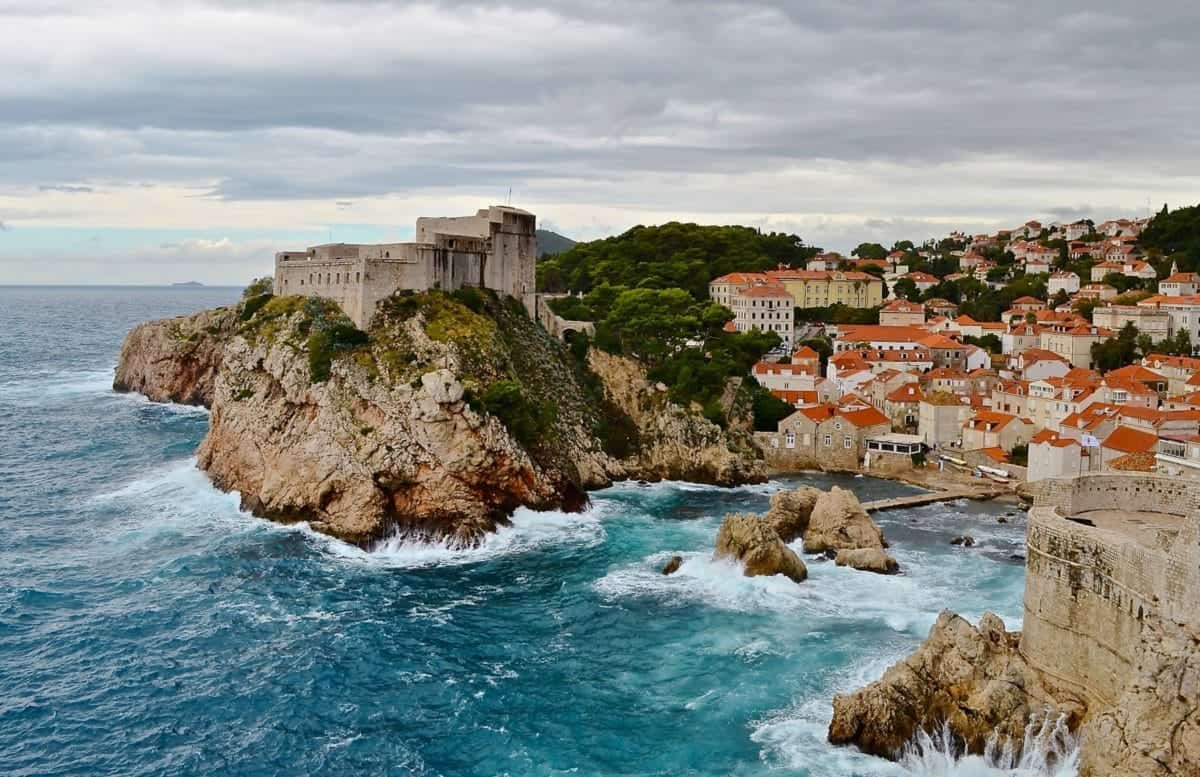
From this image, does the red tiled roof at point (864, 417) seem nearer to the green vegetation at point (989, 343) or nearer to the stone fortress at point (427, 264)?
the stone fortress at point (427, 264)

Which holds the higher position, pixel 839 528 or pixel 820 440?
pixel 820 440

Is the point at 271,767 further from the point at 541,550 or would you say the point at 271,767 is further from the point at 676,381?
the point at 676,381

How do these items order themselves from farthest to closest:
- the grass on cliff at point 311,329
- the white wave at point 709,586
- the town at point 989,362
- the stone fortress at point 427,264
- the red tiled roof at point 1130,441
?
the town at point 989,362
the stone fortress at point 427,264
the red tiled roof at point 1130,441
the grass on cliff at point 311,329
the white wave at point 709,586

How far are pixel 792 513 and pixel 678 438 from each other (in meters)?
14.2

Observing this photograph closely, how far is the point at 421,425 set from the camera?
144 feet

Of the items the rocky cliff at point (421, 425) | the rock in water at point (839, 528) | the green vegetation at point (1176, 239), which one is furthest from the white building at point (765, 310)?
the green vegetation at point (1176, 239)

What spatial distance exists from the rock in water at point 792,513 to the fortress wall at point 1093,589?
58.4 ft

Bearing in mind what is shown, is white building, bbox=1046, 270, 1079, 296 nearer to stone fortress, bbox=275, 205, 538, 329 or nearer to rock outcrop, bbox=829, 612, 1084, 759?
stone fortress, bbox=275, 205, 538, 329

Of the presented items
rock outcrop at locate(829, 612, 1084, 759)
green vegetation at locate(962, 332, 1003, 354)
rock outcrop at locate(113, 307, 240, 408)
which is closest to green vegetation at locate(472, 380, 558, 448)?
rock outcrop at locate(829, 612, 1084, 759)

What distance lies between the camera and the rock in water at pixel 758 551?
36.2 metres

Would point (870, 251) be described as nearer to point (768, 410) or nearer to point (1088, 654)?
point (768, 410)

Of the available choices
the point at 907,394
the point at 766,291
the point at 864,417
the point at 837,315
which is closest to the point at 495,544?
the point at 864,417

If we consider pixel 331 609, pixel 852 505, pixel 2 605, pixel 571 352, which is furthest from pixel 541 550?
pixel 571 352

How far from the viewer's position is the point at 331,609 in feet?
110
